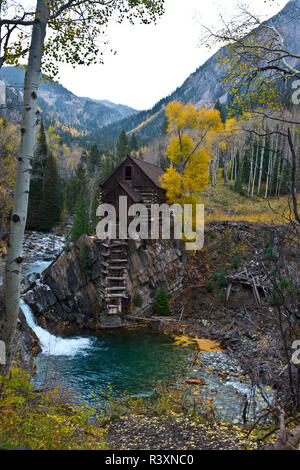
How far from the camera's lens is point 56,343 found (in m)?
15.3

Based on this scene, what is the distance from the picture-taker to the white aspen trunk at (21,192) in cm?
454

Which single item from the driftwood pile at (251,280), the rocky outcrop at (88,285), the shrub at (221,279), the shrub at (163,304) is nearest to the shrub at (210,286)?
the shrub at (221,279)

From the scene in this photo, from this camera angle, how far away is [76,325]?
1783 centimetres

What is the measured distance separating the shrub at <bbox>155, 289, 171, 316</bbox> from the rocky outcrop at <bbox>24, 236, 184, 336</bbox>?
654mm

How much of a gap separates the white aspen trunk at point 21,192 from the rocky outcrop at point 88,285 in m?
13.1

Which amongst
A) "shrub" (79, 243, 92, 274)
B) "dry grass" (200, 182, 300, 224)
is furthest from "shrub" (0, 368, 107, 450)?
"dry grass" (200, 182, 300, 224)

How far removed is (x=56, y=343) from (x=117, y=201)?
11.4m

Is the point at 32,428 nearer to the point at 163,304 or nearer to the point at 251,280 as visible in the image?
the point at 163,304

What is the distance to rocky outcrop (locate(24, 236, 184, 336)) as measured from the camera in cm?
1758

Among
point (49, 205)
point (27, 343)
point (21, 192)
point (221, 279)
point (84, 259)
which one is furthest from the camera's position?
point (49, 205)

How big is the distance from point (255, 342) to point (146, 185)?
47.4ft

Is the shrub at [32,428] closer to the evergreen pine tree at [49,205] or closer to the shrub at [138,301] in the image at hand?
the shrub at [138,301]

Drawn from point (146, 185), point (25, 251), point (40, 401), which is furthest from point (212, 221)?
point (40, 401)

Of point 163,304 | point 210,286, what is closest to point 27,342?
point 163,304
